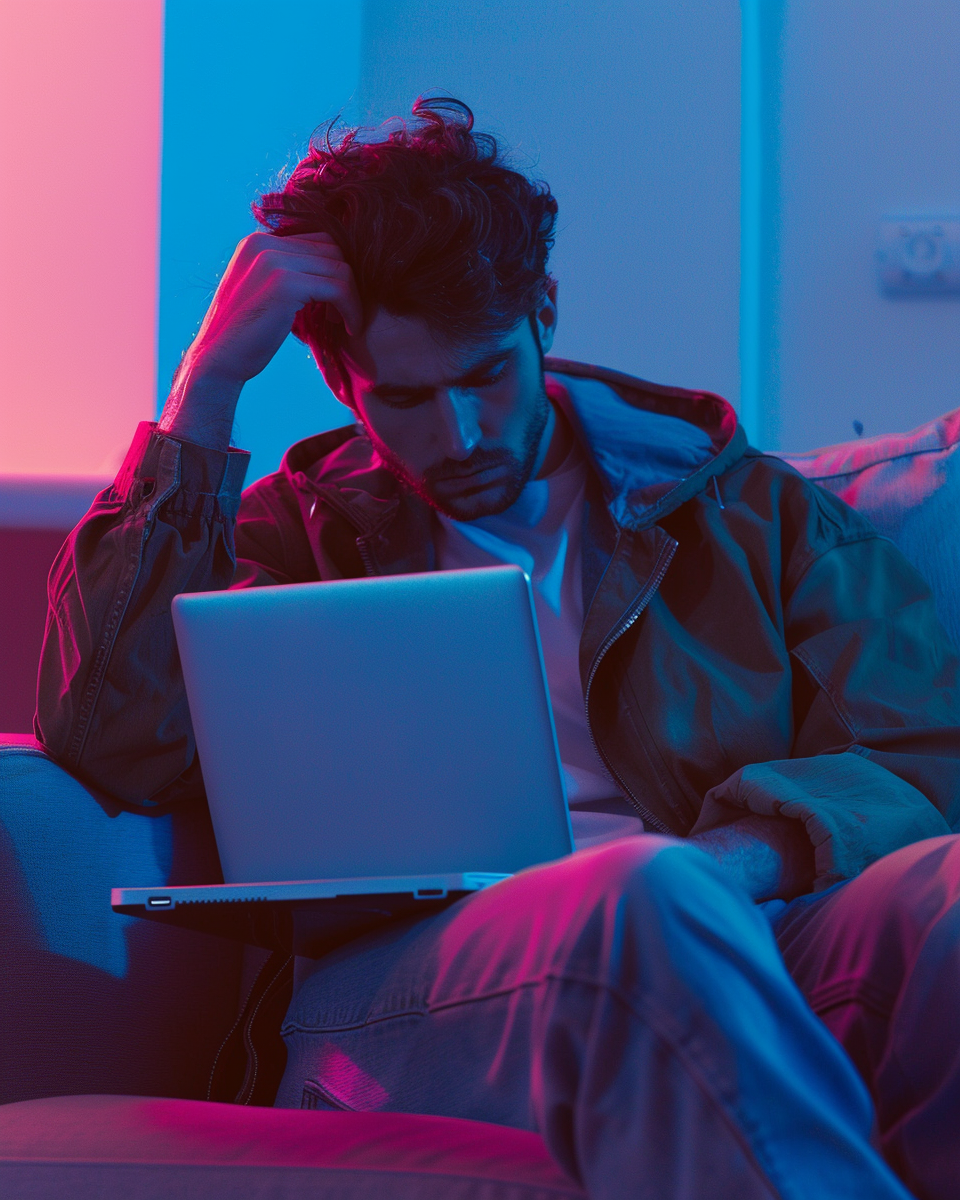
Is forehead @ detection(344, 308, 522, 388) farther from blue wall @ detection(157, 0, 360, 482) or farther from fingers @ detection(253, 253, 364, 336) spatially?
blue wall @ detection(157, 0, 360, 482)

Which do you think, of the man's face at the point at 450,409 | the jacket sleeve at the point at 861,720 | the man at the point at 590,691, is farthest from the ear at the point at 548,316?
the jacket sleeve at the point at 861,720

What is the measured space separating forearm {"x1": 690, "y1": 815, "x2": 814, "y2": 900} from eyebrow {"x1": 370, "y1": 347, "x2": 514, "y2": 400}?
2.04ft

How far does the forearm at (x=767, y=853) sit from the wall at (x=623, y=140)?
1104mm

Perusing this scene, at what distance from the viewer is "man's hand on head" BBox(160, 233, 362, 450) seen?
1249 mm

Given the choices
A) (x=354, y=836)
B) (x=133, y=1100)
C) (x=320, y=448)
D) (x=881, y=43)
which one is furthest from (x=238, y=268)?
(x=881, y=43)

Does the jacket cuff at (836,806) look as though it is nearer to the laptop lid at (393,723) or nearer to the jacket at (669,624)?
the jacket at (669,624)

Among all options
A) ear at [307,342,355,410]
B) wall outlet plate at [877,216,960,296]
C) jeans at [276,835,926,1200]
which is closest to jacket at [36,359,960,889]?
ear at [307,342,355,410]

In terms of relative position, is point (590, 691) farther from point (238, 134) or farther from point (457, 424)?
point (238, 134)

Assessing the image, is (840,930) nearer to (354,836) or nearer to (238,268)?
(354,836)

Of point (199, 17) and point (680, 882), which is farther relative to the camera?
point (199, 17)

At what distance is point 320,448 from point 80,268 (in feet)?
2.56

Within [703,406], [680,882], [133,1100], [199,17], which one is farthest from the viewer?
[199,17]

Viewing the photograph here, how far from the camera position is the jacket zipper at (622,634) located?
122 cm

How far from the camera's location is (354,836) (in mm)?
844
